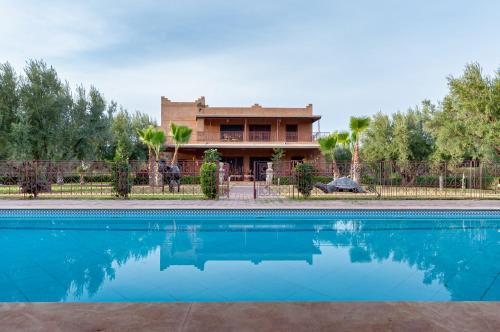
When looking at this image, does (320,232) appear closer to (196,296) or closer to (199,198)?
(196,296)

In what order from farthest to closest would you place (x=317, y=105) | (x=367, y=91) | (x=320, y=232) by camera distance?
1. (x=317, y=105)
2. (x=367, y=91)
3. (x=320, y=232)

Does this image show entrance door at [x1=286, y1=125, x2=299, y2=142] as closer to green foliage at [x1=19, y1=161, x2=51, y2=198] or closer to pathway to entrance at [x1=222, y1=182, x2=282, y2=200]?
pathway to entrance at [x1=222, y1=182, x2=282, y2=200]

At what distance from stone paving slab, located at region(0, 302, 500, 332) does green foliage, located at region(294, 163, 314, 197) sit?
1085 centimetres

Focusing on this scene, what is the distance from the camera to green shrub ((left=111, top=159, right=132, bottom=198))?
1332 cm

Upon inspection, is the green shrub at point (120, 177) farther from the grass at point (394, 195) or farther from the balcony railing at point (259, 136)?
the balcony railing at point (259, 136)

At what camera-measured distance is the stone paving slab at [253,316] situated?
2.33 m

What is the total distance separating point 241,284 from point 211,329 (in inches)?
88.9

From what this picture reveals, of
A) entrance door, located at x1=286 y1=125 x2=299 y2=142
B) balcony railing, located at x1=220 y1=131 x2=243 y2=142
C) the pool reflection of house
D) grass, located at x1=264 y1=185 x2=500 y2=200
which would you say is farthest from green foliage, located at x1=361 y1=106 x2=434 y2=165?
the pool reflection of house

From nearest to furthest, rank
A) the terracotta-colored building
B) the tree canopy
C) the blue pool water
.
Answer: the blue pool water < the tree canopy < the terracotta-colored building

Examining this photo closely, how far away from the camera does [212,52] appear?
16469 millimetres

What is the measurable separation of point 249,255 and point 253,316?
364cm

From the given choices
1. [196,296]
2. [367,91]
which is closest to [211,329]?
Answer: [196,296]

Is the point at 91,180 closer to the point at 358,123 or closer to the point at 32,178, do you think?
the point at 32,178

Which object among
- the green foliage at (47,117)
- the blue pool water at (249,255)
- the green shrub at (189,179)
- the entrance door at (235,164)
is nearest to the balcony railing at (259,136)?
the entrance door at (235,164)
